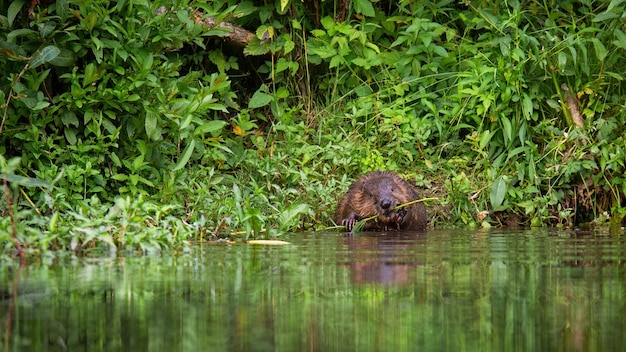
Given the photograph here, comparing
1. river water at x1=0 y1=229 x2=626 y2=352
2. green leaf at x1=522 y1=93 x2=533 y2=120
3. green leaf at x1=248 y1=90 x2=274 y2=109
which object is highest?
green leaf at x1=248 y1=90 x2=274 y2=109

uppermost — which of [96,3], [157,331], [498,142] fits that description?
[96,3]

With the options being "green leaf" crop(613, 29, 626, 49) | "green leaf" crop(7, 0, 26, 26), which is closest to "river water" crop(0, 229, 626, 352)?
"green leaf" crop(7, 0, 26, 26)

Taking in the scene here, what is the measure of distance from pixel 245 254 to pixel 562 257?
164 centimetres

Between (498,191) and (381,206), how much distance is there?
1.01 meters

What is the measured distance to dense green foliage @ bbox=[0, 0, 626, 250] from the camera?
A: 23.7ft

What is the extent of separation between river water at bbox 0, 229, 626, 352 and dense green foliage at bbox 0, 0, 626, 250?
59.4 inches

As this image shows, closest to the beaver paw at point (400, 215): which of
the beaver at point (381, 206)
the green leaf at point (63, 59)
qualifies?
the beaver at point (381, 206)

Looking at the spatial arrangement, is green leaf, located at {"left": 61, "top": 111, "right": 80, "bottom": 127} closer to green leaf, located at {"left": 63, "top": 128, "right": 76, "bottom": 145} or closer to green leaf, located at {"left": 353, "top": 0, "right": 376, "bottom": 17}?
green leaf, located at {"left": 63, "top": 128, "right": 76, "bottom": 145}

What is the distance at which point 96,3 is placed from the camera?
23.4 feet

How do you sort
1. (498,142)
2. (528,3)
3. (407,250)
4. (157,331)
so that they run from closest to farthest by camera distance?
(157,331), (407,250), (498,142), (528,3)

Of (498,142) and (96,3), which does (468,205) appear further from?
(96,3)

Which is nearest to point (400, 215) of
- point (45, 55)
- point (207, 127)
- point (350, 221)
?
point (350, 221)

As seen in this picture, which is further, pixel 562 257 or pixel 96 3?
pixel 96 3

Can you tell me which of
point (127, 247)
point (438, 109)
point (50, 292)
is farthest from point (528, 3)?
point (50, 292)
